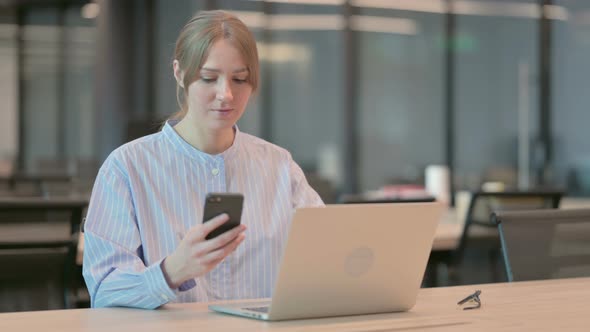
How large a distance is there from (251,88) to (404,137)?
7.65m

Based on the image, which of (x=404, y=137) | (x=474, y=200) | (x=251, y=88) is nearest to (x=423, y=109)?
(x=404, y=137)

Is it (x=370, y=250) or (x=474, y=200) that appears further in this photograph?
(x=474, y=200)

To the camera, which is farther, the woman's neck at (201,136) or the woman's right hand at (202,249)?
the woman's neck at (201,136)

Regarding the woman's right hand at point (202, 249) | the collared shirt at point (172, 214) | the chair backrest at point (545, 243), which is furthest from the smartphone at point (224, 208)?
the chair backrest at point (545, 243)

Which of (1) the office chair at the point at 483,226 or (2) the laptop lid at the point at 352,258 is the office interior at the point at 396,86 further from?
(2) the laptop lid at the point at 352,258

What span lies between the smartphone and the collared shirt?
25cm

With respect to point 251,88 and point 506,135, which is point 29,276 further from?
point 506,135

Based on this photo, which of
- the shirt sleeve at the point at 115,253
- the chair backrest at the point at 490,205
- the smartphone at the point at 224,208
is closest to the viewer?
the smartphone at the point at 224,208

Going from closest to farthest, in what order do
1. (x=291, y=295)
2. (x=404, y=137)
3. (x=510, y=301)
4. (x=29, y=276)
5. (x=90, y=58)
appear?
1. (x=291, y=295)
2. (x=510, y=301)
3. (x=29, y=276)
4. (x=404, y=137)
5. (x=90, y=58)

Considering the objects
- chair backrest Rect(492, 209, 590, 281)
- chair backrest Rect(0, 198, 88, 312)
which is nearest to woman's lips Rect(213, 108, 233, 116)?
chair backrest Rect(492, 209, 590, 281)

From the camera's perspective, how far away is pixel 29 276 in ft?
10.4

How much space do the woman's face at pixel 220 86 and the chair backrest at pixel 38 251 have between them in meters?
1.00

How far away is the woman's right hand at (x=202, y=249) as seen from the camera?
6.09 feet

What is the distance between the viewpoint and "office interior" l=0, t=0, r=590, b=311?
385 inches
